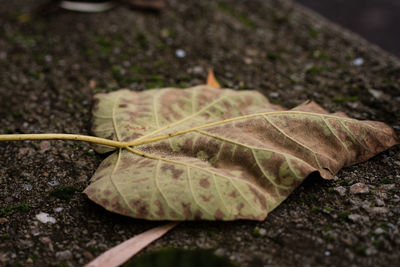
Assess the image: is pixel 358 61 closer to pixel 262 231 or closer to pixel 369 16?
pixel 262 231

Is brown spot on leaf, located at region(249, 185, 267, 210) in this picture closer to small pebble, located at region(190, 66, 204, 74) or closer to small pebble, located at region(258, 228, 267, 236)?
small pebble, located at region(258, 228, 267, 236)

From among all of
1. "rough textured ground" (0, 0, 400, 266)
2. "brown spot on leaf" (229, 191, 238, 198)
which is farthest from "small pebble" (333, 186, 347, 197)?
"brown spot on leaf" (229, 191, 238, 198)

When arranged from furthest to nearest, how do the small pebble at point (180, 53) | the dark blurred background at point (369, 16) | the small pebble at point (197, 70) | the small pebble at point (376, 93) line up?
the dark blurred background at point (369, 16)
the small pebble at point (180, 53)
the small pebble at point (197, 70)
the small pebble at point (376, 93)

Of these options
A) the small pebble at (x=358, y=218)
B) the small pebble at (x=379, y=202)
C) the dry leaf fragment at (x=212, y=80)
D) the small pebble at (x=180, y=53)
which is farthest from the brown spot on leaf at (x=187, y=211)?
the small pebble at (x=180, y=53)

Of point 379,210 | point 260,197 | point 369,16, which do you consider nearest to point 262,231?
point 260,197

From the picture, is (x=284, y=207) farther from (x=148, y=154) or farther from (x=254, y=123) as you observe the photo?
(x=148, y=154)

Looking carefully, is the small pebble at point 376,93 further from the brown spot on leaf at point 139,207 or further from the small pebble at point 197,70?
the brown spot on leaf at point 139,207

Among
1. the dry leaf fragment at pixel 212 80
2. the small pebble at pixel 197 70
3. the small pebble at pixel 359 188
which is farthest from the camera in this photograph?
the small pebble at pixel 197 70
